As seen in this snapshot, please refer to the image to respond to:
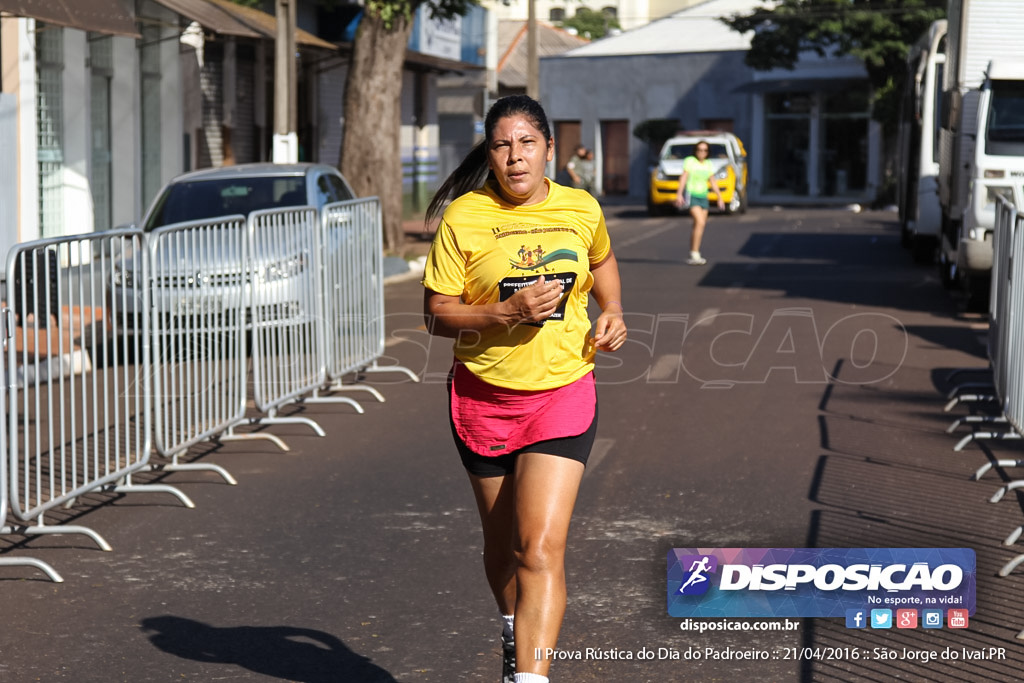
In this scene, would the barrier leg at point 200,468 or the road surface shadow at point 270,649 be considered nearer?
the road surface shadow at point 270,649

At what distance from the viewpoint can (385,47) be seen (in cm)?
2261

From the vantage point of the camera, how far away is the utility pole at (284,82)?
2039 centimetres

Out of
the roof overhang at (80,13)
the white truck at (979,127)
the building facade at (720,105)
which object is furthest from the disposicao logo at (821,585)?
the building facade at (720,105)

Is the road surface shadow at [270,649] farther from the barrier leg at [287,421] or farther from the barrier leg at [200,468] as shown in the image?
the barrier leg at [287,421]

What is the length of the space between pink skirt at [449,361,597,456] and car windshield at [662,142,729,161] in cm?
3398

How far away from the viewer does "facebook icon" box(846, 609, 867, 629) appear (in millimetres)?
5551

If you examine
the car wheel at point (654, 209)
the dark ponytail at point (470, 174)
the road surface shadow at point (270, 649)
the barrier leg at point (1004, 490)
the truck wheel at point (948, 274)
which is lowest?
the road surface shadow at point (270, 649)

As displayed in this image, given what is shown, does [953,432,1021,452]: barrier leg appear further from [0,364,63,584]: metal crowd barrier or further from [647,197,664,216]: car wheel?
[647,197,664,216]: car wheel

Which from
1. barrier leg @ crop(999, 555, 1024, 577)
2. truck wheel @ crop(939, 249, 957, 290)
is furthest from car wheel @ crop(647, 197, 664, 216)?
barrier leg @ crop(999, 555, 1024, 577)

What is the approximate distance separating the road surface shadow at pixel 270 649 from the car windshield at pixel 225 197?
859cm

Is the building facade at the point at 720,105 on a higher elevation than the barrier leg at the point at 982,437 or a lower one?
higher

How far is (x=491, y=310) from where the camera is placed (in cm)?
437

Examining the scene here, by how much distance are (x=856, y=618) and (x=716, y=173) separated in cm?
3180

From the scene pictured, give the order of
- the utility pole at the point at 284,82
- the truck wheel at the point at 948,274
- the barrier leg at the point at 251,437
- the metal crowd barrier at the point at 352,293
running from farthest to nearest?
1. the utility pole at the point at 284,82
2. the truck wheel at the point at 948,274
3. the metal crowd barrier at the point at 352,293
4. the barrier leg at the point at 251,437
